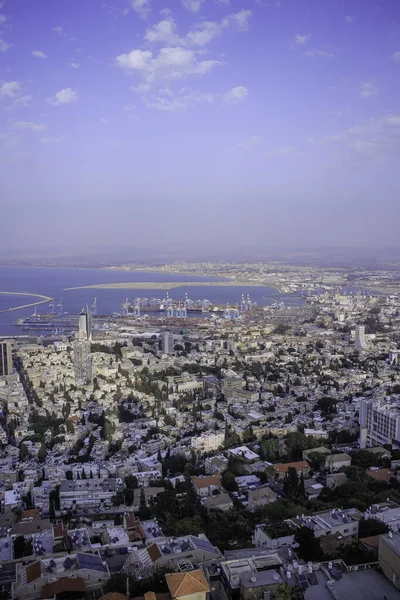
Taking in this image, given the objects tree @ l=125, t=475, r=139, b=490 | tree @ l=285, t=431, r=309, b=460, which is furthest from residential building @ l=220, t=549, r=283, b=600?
tree @ l=285, t=431, r=309, b=460

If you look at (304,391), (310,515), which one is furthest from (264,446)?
(304,391)

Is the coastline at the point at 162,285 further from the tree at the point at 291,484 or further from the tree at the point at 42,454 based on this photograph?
the tree at the point at 291,484

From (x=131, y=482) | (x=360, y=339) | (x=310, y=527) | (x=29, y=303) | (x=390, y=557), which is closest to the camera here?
(x=390, y=557)

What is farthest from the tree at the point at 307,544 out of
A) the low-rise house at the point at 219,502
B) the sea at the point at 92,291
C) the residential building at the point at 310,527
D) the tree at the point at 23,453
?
the sea at the point at 92,291

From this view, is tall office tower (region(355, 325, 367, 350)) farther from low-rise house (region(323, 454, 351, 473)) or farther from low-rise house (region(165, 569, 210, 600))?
low-rise house (region(165, 569, 210, 600))

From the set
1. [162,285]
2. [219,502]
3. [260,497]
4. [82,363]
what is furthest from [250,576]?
[162,285]

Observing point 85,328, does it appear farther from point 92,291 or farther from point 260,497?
point 92,291
